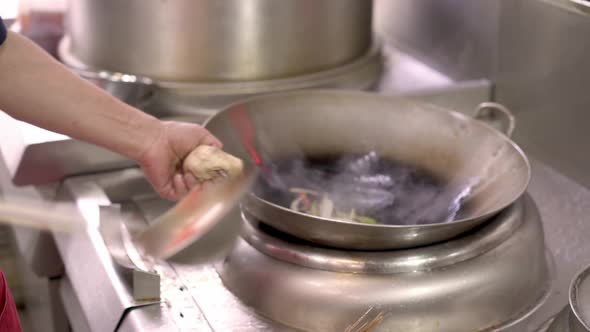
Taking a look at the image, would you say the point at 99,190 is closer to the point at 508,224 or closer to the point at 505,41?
the point at 508,224

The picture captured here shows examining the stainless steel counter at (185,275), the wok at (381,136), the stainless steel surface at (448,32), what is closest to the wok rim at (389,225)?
the wok at (381,136)

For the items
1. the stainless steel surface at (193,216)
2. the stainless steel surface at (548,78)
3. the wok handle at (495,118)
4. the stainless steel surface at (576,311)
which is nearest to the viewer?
the stainless steel surface at (576,311)

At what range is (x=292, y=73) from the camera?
1237 mm

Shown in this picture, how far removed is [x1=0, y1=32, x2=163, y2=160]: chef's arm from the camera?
84cm

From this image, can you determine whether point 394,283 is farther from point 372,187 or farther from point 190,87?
point 190,87

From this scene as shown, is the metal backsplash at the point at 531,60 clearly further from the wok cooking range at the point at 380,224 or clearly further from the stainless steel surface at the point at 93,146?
the wok cooking range at the point at 380,224

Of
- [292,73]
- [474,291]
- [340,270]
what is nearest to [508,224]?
[474,291]

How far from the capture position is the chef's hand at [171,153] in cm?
88

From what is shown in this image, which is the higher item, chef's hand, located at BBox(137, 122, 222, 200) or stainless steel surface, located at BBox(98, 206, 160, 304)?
chef's hand, located at BBox(137, 122, 222, 200)

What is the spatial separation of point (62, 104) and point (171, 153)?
5.1 inches

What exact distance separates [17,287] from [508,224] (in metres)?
1.36

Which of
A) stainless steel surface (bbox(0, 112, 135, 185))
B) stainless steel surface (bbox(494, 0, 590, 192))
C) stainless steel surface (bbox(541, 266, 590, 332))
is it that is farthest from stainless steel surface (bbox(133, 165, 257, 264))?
stainless steel surface (bbox(494, 0, 590, 192))

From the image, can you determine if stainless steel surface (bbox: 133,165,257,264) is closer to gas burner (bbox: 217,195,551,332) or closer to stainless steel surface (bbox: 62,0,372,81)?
gas burner (bbox: 217,195,551,332)

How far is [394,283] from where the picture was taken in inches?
32.0
